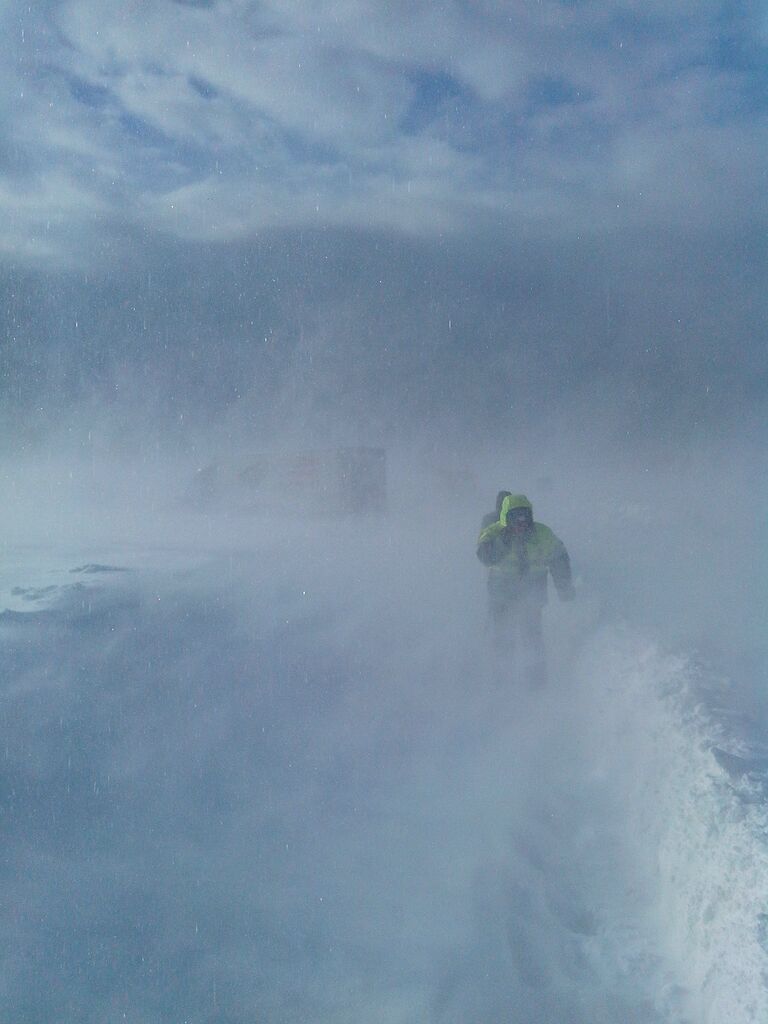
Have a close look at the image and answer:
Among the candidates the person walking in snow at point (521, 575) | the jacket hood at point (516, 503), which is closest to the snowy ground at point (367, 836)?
the person walking in snow at point (521, 575)

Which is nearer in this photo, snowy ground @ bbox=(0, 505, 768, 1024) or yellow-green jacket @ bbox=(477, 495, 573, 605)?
snowy ground @ bbox=(0, 505, 768, 1024)

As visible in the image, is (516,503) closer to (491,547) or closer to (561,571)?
(491,547)

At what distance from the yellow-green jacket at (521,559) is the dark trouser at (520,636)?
9 centimetres

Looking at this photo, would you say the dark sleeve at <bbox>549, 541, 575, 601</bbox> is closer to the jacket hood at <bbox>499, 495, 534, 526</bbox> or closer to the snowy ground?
the jacket hood at <bbox>499, 495, 534, 526</bbox>

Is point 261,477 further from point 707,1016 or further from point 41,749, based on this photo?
point 707,1016

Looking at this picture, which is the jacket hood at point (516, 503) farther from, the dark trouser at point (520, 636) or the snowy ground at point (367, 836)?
the snowy ground at point (367, 836)

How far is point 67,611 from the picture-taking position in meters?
10.3

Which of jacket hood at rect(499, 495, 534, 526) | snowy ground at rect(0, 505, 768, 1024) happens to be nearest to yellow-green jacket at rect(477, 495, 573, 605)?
jacket hood at rect(499, 495, 534, 526)

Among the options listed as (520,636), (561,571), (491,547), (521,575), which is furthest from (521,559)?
(520,636)

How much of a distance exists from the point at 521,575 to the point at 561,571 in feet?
1.48

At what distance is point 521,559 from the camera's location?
25.6ft

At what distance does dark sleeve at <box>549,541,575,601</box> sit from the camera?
7929mm

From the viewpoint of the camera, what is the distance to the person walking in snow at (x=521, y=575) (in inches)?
303

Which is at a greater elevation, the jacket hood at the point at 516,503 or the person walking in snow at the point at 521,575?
the jacket hood at the point at 516,503
